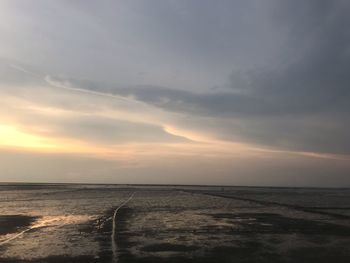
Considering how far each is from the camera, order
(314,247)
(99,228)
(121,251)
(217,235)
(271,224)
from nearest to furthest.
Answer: (121,251), (314,247), (217,235), (99,228), (271,224)

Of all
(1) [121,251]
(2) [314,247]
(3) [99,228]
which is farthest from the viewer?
(3) [99,228]

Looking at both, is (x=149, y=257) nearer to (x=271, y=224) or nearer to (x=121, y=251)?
(x=121, y=251)

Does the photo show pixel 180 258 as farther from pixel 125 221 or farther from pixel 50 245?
pixel 125 221

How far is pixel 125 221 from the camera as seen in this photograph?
30812mm

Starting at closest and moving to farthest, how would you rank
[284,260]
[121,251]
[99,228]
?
1. [284,260]
2. [121,251]
3. [99,228]

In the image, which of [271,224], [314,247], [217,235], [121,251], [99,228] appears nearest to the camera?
[121,251]

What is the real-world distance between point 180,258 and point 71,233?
9449 millimetres

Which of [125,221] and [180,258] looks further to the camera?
[125,221]

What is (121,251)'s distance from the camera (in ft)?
60.7

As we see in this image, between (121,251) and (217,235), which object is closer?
(121,251)

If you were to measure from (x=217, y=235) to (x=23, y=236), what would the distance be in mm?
9459

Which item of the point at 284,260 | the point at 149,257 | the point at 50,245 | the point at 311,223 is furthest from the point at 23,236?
the point at 311,223

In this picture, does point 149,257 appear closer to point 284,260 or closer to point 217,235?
point 284,260

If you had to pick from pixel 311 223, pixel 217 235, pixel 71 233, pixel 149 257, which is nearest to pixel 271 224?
pixel 311 223
